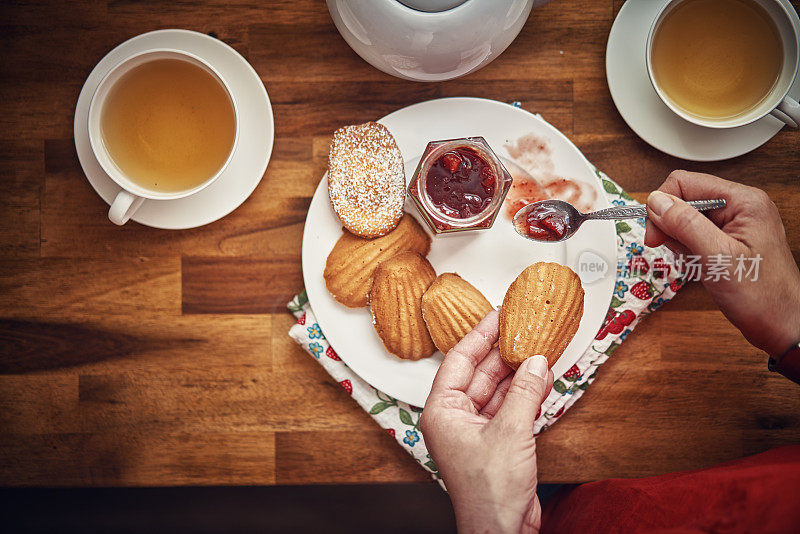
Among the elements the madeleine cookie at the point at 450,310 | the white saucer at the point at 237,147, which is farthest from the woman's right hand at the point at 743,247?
the white saucer at the point at 237,147

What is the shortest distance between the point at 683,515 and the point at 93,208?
3.99 ft

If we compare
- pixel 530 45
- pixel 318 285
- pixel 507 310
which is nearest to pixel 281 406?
pixel 318 285

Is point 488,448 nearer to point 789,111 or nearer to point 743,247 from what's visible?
point 743,247

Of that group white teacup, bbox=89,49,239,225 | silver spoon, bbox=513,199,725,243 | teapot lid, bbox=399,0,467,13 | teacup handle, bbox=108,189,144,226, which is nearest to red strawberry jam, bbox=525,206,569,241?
silver spoon, bbox=513,199,725,243

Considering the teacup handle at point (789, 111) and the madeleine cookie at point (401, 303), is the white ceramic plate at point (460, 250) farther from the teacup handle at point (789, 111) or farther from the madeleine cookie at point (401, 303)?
the teacup handle at point (789, 111)

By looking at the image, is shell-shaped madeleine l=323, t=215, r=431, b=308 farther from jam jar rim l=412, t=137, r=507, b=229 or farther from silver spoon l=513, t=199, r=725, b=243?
silver spoon l=513, t=199, r=725, b=243

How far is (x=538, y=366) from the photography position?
0.91m

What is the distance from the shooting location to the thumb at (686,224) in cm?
92

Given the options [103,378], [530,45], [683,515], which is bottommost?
[103,378]

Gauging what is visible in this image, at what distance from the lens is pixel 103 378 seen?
1.16m

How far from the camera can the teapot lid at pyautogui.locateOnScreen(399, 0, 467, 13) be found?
76cm

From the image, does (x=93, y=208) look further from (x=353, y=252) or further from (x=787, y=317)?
(x=787, y=317)

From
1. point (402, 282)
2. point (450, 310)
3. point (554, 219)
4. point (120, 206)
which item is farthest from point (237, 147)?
point (554, 219)

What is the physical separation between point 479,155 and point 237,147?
0.44m
